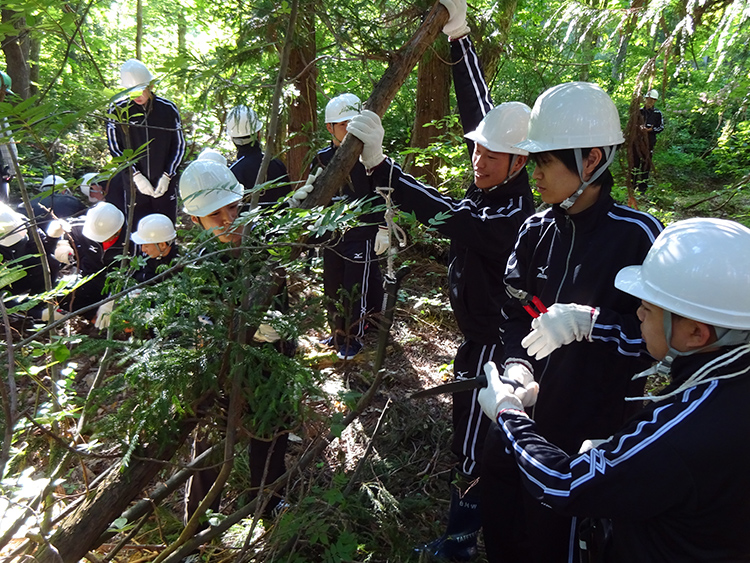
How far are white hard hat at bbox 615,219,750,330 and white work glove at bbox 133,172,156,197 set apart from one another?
5257mm

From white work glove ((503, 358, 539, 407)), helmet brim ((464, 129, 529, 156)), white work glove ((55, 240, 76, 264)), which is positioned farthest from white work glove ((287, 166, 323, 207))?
white work glove ((55, 240, 76, 264))

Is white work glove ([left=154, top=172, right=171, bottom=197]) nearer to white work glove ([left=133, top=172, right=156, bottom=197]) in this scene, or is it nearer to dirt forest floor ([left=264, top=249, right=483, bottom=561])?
white work glove ([left=133, top=172, right=156, bottom=197])

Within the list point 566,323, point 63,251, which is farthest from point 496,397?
point 63,251

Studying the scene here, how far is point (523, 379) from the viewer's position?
2082 mm

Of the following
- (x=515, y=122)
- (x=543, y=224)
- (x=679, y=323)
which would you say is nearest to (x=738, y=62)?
(x=515, y=122)

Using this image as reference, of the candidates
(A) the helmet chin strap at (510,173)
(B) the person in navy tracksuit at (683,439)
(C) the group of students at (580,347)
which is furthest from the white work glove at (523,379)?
(A) the helmet chin strap at (510,173)

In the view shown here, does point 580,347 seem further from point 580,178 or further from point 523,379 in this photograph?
point 580,178

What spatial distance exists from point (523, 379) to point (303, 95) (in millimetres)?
3268

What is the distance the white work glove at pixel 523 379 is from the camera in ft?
6.47

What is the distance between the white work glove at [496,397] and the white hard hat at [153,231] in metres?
3.22

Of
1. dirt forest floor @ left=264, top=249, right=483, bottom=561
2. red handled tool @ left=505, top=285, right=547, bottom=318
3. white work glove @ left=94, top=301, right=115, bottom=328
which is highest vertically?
red handled tool @ left=505, top=285, right=547, bottom=318

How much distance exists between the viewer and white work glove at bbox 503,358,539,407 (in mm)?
1972

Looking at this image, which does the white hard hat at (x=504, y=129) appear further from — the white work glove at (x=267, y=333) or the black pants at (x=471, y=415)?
the white work glove at (x=267, y=333)

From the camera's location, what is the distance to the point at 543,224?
7.47ft
